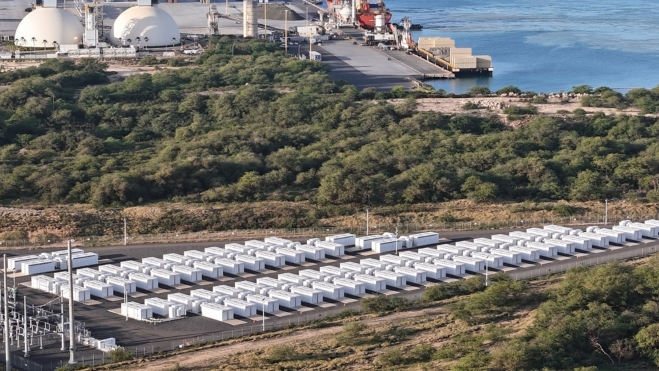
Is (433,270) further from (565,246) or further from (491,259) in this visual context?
(565,246)

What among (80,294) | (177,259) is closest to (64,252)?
(177,259)

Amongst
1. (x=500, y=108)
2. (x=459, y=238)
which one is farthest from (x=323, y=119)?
(x=459, y=238)

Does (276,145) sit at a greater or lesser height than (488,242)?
greater

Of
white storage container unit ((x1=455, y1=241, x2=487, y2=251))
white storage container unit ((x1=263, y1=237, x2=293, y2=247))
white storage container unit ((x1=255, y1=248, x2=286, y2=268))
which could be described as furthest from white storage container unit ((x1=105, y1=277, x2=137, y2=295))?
white storage container unit ((x1=455, y1=241, x2=487, y2=251))

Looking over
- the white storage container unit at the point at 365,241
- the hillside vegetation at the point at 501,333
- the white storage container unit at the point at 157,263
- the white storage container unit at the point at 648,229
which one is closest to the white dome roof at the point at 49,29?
the white storage container unit at the point at 365,241

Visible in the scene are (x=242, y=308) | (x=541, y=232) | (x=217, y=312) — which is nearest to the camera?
(x=217, y=312)
